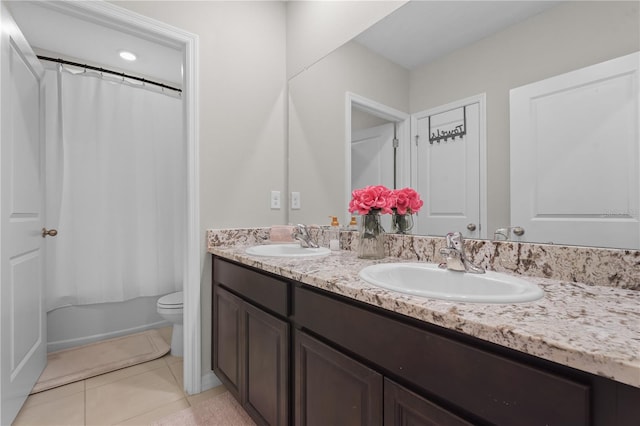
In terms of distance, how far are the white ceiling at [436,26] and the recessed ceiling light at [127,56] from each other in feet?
6.37

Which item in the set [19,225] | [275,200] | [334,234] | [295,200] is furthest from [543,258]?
[19,225]

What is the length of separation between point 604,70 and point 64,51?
10.4 ft

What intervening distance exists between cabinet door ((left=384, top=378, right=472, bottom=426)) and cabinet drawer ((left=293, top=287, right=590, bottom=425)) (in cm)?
3

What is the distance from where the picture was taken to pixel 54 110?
2.16 meters

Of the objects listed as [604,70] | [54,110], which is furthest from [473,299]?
[54,110]

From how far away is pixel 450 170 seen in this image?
1163 millimetres

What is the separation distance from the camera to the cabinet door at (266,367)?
1.09m

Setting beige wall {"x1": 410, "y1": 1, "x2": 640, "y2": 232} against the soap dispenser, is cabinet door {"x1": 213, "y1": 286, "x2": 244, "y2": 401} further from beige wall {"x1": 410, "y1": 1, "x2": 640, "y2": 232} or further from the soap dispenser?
beige wall {"x1": 410, "y1": 1, "x2": 640, "y2": 232}

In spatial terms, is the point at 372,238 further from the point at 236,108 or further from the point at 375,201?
the point at 236,108

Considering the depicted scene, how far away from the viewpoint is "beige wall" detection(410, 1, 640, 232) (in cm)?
81

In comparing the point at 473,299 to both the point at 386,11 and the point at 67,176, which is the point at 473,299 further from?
the point at 67,176

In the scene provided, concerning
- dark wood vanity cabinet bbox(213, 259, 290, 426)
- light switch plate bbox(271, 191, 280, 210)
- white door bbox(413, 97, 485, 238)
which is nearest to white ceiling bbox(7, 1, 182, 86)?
light switch plate bbox(271, 191, 280, 210)

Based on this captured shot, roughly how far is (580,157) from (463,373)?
27.5 inches

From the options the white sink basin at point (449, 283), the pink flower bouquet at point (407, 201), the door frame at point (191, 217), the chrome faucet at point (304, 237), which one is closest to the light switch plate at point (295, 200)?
the chrome faucet at point (304, 237)
